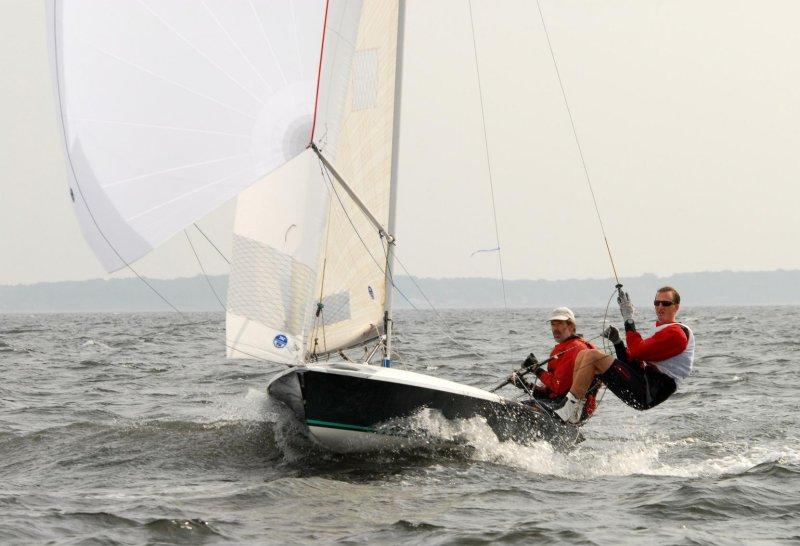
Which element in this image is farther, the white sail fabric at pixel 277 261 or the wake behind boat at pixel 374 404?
the white sail fabric at pixel 277 261

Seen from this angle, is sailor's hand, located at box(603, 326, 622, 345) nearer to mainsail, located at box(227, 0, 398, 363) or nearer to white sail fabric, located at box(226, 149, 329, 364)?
mainsail, located at box(227, 0, 398, 363)

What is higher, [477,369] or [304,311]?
[304,311]

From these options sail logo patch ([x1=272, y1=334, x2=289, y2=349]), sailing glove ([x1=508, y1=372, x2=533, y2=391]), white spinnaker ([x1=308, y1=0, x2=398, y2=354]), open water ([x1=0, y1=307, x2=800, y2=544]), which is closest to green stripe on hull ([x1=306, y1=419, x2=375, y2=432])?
open water ([x1=0, y1=307, x2=800, y2=544])

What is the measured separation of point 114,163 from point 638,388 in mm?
4183

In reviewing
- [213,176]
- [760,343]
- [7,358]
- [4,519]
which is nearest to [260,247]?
[213,176]

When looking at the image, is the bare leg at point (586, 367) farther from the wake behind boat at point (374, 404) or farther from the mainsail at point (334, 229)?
the mainsail at point (334, 229)

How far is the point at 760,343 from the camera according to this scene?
25109mm

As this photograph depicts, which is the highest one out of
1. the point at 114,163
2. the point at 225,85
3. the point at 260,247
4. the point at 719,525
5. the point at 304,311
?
the point at 225,85

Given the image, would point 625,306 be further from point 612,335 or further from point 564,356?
point 564,356

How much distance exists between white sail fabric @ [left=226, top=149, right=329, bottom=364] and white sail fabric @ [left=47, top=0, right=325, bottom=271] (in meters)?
0.91

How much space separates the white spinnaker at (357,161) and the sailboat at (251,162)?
31 mm

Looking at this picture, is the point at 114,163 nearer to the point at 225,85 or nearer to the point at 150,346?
the point at 225,85

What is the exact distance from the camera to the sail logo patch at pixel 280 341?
322 inches

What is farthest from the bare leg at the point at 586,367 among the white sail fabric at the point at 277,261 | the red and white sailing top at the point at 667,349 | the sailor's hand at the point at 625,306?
the white sail fabric at the point at 277,261
